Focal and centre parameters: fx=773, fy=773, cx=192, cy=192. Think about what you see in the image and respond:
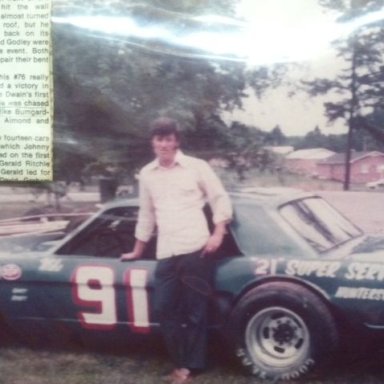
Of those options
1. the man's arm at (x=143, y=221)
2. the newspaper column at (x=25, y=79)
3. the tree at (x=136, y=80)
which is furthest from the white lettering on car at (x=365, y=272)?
the newspaper column at (x=25, y=79)

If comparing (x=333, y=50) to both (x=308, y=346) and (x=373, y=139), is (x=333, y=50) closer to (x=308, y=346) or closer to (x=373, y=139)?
(x=373, y=139)

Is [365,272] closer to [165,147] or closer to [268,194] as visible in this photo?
[268,194]

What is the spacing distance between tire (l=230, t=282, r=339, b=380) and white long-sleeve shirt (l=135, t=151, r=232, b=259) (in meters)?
0.30

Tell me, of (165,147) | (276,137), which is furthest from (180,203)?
(276,137)

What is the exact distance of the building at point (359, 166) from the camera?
9.05 feet

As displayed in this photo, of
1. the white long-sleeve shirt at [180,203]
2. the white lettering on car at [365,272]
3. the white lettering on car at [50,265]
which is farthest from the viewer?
the white lettering on car at [50,265]

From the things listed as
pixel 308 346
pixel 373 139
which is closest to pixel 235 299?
pixel 308 346

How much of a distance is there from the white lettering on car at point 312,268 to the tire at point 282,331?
2.1 inches

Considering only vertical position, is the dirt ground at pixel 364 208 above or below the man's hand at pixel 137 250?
above

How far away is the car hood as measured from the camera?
273 cm

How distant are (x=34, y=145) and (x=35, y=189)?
0.17 meters

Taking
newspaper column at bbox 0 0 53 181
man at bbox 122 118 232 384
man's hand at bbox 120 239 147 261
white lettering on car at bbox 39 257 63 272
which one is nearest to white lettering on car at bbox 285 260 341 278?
man at bbox 122 118 232 384

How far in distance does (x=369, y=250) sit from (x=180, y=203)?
27.6 inches

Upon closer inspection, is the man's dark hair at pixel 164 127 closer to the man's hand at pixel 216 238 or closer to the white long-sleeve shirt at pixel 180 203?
the white long-sleeve shirt at pixel 180 203
